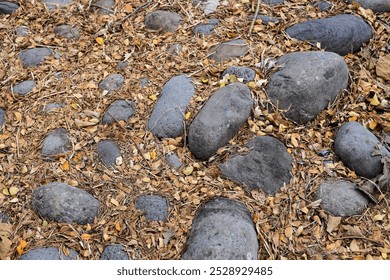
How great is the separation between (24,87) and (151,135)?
124 cm

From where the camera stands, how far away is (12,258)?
2553 mm

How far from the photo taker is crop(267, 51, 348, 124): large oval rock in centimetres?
310

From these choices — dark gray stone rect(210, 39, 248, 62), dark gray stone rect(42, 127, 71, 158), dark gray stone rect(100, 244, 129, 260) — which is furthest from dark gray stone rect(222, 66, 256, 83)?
dark gray stone rect(100, 244, 129, 260)

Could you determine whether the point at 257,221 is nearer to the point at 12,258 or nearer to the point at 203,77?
the point at 203,77

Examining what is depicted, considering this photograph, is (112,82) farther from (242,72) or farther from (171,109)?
(242,72)

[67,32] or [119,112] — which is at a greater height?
[67,32]

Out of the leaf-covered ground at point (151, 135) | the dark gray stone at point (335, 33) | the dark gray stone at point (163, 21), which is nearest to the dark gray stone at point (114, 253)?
the leaf-covered ground at point (151, 135)

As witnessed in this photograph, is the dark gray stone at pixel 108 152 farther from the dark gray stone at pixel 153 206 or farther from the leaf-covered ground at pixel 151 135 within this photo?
the dark gray stone at pixel 153 206

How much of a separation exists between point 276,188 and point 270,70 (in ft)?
3.26

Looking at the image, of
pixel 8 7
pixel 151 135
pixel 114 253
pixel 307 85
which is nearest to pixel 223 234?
pixel 114 253

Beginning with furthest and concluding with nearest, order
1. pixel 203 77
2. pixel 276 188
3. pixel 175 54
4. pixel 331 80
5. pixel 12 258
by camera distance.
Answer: pixel 175 54 < pixel 203 77 < pixel 331 80 < pixel 276 188 < pixel 12 258

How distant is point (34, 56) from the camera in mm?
3768

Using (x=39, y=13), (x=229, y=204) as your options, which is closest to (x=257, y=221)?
(x=229, y=204)

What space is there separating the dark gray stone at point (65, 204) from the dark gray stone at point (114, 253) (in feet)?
0.75
